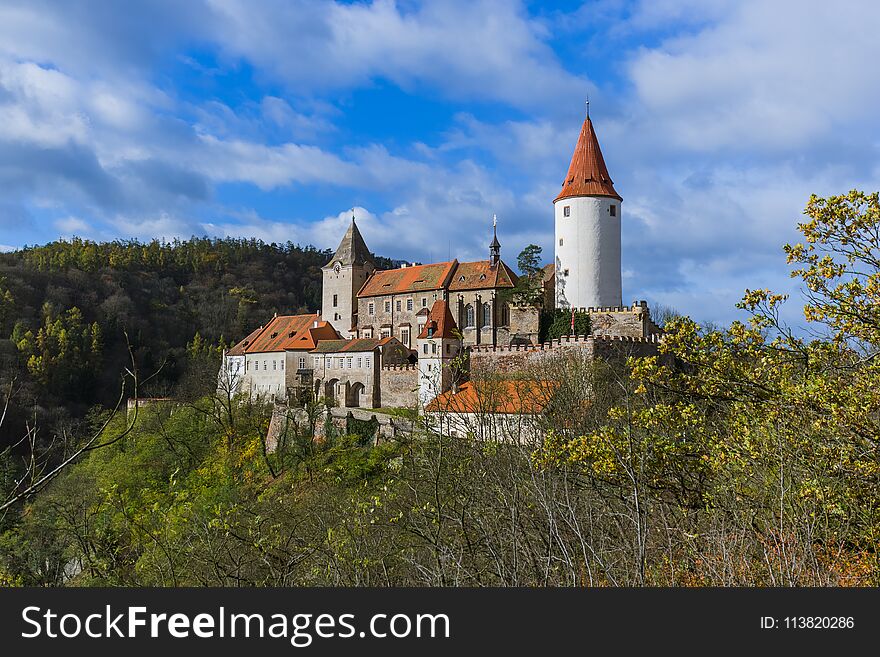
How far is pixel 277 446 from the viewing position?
37312 mm

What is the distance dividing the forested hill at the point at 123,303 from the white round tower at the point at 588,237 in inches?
1242

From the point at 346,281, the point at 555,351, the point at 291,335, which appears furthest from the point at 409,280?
the point at 555,351

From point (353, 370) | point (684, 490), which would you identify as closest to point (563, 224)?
point (353, 370)

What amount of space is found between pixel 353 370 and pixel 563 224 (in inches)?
572

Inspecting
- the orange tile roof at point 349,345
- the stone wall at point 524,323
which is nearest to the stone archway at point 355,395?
the orange tile roof at point 349,345

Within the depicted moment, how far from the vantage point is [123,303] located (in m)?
81.2

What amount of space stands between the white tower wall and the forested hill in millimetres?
31416

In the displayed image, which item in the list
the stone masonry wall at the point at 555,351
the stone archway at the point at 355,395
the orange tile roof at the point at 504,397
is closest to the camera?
the orange tile roof at the point at 504,397

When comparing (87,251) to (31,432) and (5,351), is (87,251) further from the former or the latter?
(31,432)

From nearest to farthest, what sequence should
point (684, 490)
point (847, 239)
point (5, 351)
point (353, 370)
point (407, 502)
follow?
point (847, 239) → point (684, 490) → point (407, 502) → point (353, 370) → point (5, 351)

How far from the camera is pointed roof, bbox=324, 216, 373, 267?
175ft

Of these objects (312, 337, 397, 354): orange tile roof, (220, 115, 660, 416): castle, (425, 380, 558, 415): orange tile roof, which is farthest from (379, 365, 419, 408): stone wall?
(425, 380, 558, 415): orange tile roof

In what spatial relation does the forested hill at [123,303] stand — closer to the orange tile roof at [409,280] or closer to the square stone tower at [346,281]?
the square stone tower at [346,281]

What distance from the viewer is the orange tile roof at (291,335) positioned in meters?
48.1
